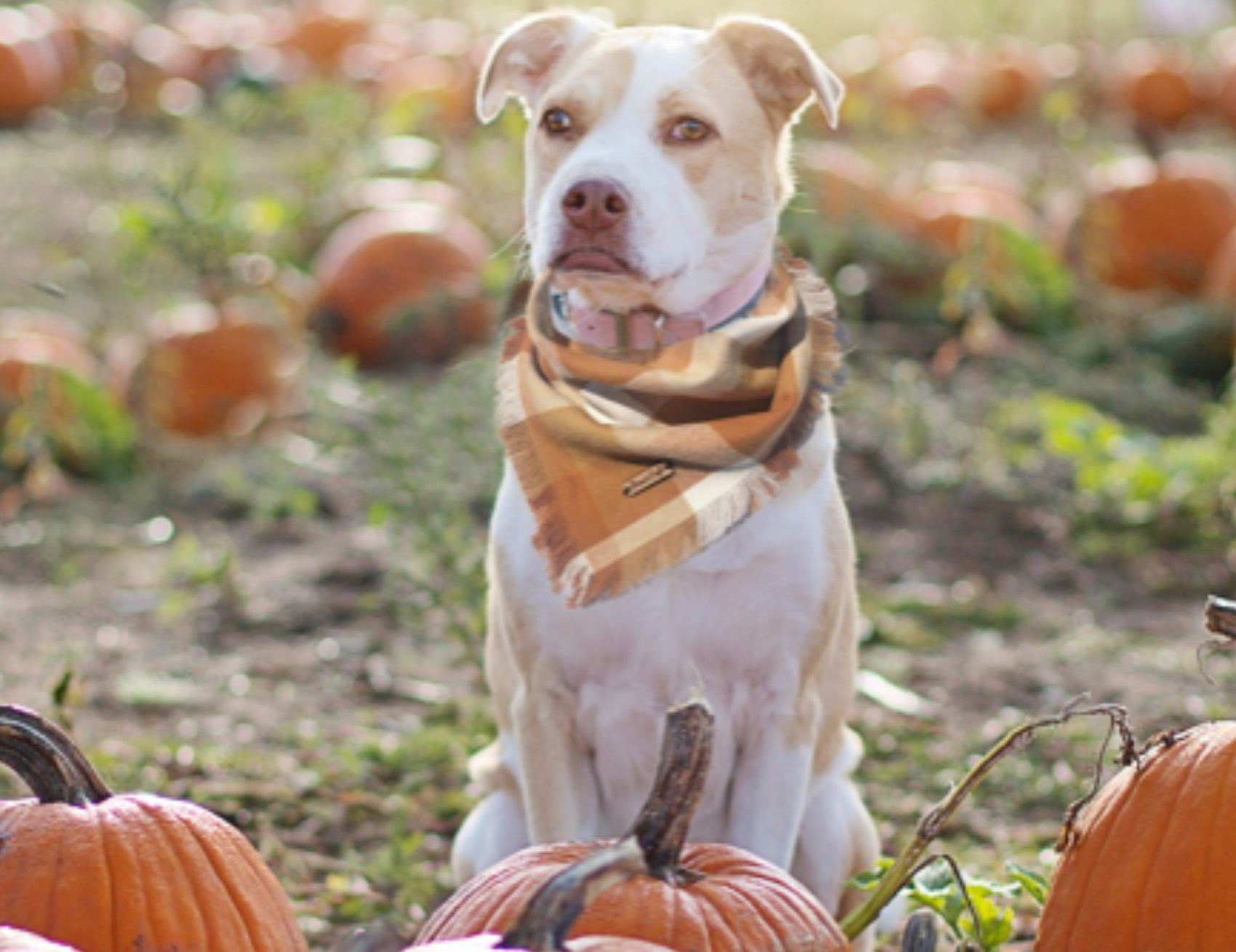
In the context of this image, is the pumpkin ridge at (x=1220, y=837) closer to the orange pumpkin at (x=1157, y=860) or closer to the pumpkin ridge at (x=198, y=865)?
the orange pumpkin at (x=1157, y=860)

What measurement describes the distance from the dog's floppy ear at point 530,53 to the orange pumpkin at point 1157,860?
68.8 inches

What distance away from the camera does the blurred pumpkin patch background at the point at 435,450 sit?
4.66 metres

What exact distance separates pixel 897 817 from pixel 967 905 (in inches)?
69.8

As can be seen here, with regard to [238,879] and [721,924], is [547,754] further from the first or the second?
[721,924]

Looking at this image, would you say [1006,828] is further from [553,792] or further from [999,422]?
[999,422]

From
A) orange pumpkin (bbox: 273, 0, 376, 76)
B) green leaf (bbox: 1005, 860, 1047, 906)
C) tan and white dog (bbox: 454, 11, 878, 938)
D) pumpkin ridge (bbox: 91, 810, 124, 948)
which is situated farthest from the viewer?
orange pumpkin (bbox: 273, 0, 376, 76)

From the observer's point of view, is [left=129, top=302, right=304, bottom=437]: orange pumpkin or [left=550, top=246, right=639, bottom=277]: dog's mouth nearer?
[left=550, top=246, right=639, bottom=277]: dog's mouth

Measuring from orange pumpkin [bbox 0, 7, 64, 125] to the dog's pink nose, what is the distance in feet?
33.1

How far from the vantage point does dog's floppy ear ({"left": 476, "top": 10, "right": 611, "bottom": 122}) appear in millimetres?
3738

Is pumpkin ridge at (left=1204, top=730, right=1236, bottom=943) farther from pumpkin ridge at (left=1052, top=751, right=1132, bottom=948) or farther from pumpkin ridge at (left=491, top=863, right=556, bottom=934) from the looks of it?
pumpkin ridge at (left=491, top=863, right=556, bottom=934)

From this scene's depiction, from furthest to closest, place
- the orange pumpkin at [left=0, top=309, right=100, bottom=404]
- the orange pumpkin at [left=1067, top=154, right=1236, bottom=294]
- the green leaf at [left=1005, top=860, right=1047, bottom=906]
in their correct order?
1. the orange pumpkin at [left=1067, top=154, right=1236, bottom=294]
2. the orange pumpkin at [left=0, top=309, right=100, bottom=404]
3. the green leaf at [left=1005, top=860, right=1047, bottom=906]

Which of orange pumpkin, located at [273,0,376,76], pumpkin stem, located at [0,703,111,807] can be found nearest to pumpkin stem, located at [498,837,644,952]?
pumpkin stem, located at [0,703,111,807]

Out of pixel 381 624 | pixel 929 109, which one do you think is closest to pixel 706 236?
pixel 381 624

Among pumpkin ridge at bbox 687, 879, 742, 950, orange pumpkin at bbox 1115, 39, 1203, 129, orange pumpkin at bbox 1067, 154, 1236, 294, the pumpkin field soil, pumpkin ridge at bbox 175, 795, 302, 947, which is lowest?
orange pumpkin at bbox 1115, 39, 1203, 129
